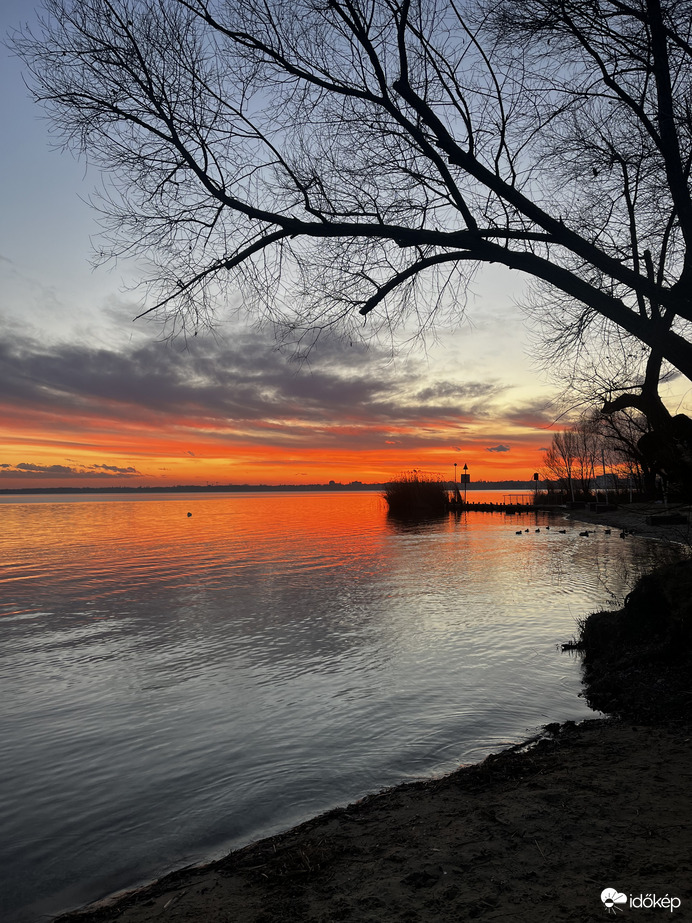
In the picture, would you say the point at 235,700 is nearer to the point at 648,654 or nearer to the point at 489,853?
the point at 489,853

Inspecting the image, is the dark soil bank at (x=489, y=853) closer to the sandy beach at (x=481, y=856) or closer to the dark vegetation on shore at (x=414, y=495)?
the sandy beach at (x=481, y=856)

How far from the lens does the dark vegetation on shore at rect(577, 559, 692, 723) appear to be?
19.7 ft

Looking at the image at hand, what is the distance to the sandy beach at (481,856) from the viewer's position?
113 inches

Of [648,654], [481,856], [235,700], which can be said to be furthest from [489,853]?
[235,700]

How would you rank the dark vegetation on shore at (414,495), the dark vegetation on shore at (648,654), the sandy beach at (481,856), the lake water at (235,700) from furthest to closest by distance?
the dark vegetation on shore at (414,495)
the dark vegetation on shore at (648,654)
the lake water at (235,700)
the sandy beach at (481,856)

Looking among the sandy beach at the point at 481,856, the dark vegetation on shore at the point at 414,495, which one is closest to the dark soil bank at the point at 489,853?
the sandy beach at the point at 481,856

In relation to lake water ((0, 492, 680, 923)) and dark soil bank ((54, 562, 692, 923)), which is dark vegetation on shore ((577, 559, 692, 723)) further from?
dark soil bank ((54, 562, 692, 923))

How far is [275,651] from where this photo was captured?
1022cm

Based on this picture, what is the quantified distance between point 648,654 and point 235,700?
17.1 feet

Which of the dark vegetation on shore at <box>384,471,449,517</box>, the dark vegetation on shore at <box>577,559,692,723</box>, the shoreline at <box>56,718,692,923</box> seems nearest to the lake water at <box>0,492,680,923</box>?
the dark vegetation on shore at <box>577,559,692,723</box>

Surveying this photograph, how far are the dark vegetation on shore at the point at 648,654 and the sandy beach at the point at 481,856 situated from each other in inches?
47.1

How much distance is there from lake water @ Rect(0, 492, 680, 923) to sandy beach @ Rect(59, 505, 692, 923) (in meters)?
0.64

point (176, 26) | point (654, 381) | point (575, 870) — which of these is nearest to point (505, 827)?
point (575, 870)

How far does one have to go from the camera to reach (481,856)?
334 centimetres
